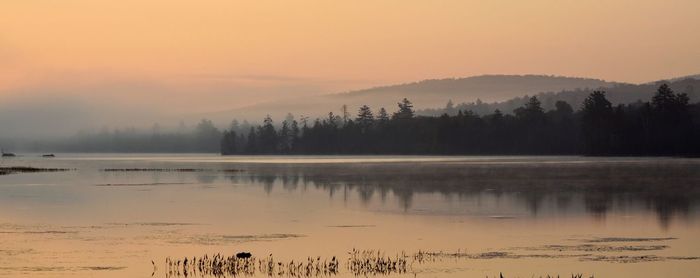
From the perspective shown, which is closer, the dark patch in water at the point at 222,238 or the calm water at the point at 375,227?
the calm water at the point at 375,227

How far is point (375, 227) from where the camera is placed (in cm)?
5034

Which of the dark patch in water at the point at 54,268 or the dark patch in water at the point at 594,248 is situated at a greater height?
the dark patch in water at the point at 54,268

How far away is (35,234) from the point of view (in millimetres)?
46719

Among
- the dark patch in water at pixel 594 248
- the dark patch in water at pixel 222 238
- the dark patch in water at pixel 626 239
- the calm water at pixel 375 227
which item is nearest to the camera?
the calm water at pixel 375 227

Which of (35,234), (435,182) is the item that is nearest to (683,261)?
(35,234)

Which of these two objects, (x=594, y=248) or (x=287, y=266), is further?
(x=594, y=248)

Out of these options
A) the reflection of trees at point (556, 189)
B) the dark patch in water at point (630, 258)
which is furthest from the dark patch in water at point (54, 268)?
the reflection of trees at point (556, 189)

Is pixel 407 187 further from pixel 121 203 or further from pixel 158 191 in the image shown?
pixel 121 203

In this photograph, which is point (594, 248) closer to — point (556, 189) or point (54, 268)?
point (54, 268)

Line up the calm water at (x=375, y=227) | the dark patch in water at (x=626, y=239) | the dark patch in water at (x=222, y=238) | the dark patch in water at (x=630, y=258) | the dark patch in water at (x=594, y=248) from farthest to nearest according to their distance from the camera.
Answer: the dark patch in water at (x=222, y=238)
the dark patch in water at (x=626, y=239)
the dark patch in water at (x=594, y=248)
the dark patch in water at (x=630, y=258)
the calm water at (x=375, y=227)

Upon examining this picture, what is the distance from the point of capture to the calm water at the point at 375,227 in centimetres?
3616

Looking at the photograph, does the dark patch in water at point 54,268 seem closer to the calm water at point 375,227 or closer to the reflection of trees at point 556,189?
the calm water at point 375,227

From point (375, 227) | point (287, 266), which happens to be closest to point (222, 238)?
point (375, 227)

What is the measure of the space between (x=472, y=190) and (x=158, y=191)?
25691 millimetres
